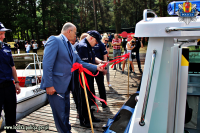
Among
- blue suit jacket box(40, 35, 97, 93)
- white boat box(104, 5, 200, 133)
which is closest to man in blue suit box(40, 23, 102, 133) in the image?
blue suit jacket box(40, 35, 97, 93)

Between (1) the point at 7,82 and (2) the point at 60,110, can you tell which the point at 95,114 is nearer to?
(2) the point at 60,110

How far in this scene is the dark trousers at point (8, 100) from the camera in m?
2.92

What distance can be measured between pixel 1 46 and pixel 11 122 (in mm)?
1396

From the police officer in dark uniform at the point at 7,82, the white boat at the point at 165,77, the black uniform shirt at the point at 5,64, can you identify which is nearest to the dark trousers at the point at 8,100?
the police officer in dark uniform at the point at 7,82

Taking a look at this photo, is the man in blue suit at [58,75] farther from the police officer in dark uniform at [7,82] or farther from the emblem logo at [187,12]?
the emblem logo at [187,12]

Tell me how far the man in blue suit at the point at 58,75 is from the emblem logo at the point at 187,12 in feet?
6.07

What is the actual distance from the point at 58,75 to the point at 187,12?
1984 millimetres

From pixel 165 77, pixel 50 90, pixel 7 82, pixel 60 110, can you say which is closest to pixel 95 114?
pixel 60 110

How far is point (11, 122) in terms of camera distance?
3.17m

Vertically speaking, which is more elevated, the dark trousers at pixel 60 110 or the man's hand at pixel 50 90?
the man's hand at pixel 50 90

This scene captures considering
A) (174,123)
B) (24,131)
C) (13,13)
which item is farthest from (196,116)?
(13,13)

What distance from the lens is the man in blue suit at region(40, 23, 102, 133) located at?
8.53ft

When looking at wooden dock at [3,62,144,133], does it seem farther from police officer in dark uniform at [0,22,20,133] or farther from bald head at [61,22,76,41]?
bald head at [61,22,76,41]

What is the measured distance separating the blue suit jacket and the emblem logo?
1851 millimetres
